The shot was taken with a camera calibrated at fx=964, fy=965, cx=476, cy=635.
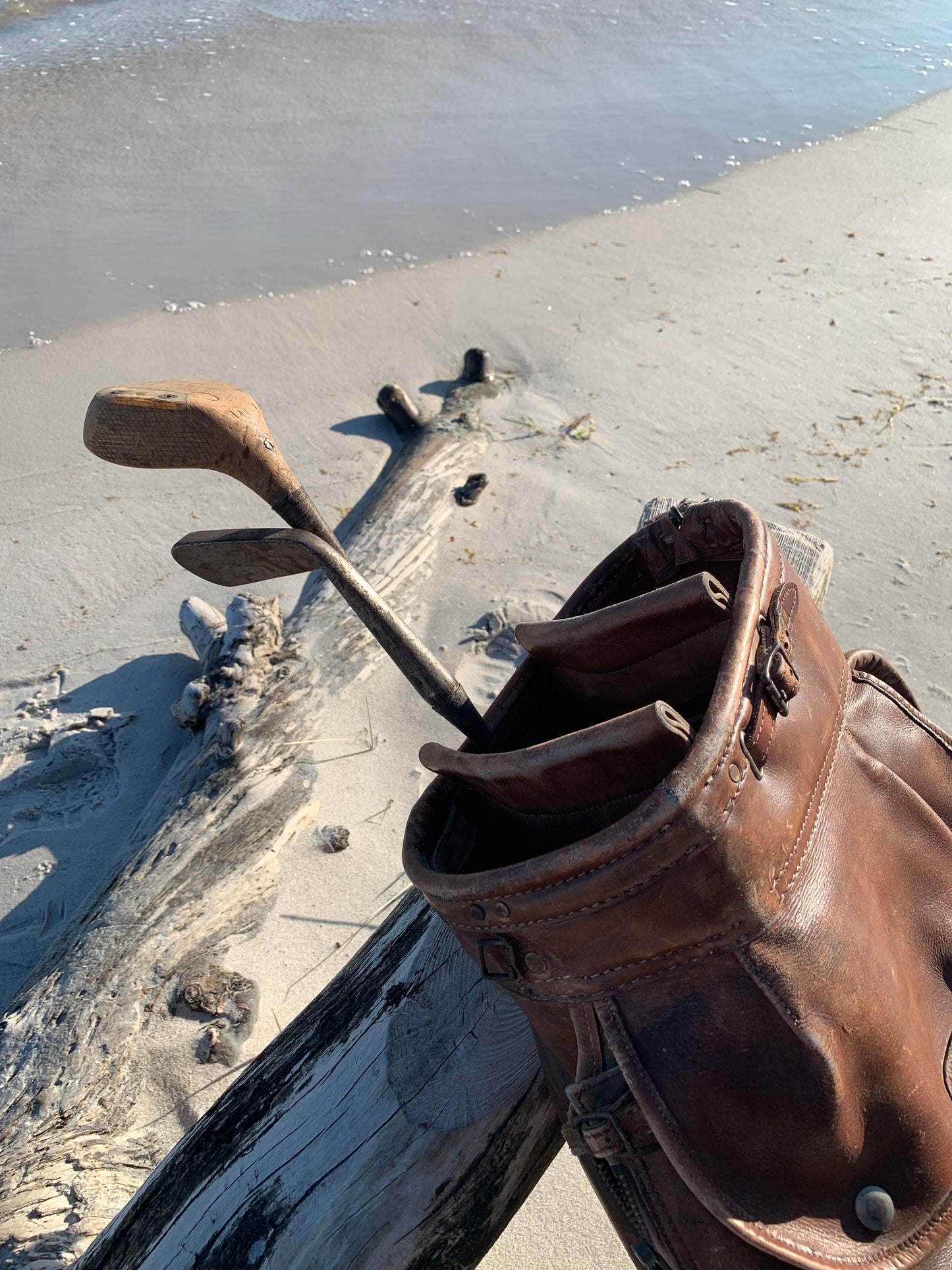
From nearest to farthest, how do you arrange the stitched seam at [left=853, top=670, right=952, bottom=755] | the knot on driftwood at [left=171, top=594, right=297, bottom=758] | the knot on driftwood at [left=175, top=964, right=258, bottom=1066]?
the stitched seam at [left=853, top=670, right=952, bottom=755], the knot on driftwood at [left=175, top=964, right=258, bottom=1066], the knot on driftwood at [left=171, top=594, right=297, bottom=758]

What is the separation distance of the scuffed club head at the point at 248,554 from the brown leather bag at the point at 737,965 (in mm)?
414

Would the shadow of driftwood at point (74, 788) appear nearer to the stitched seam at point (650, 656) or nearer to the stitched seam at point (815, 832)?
the stitched seam at point (650, 656)

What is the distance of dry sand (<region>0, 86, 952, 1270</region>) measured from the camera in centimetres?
270

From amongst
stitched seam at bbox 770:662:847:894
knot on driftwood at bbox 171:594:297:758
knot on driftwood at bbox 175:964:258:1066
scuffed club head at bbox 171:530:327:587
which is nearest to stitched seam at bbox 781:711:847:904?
stitched seam at bbox 770:662:847:894

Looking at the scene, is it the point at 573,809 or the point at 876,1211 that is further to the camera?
the point at 573,809

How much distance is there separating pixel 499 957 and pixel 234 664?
196 cm

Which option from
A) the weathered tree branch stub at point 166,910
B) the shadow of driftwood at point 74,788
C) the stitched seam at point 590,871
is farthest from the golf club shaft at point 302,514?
the shadow of driftwood at point 74,788

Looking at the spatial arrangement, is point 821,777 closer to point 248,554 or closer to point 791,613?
point 791,613

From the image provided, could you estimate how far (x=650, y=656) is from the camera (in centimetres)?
152

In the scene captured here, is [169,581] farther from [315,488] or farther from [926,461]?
[926,461]

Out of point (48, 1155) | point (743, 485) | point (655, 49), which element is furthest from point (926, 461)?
point (655, 49)

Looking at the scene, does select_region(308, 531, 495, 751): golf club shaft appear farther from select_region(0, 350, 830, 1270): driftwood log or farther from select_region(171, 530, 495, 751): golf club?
select_region(0, 350, 830, 1270): driftwood log

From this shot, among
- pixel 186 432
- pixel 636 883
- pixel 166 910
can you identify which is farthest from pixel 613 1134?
pixel 166 910

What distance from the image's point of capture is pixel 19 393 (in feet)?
15.6
